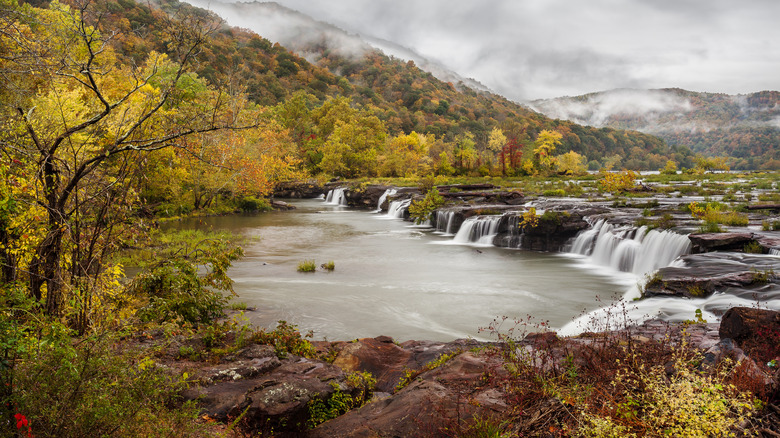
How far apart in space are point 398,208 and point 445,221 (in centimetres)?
770

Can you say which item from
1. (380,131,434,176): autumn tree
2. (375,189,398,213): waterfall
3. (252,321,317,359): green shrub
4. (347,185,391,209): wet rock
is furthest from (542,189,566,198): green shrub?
(252,321,317,359): green shrub

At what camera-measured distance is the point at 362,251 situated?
18531mm

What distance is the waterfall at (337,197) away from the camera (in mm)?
39938

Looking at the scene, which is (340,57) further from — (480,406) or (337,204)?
(480,406)

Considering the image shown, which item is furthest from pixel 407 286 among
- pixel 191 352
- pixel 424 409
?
pixel 424 409

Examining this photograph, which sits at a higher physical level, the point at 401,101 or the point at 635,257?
the point at 401,101

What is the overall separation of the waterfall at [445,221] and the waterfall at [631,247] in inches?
284

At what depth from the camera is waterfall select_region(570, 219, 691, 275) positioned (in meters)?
13.2

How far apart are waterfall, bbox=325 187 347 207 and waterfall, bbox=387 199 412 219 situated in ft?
27.3

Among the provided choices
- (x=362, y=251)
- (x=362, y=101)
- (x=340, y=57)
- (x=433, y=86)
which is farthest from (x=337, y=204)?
(x=340, y=57)

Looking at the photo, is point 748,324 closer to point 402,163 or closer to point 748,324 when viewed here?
point 748,324

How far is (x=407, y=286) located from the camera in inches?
519

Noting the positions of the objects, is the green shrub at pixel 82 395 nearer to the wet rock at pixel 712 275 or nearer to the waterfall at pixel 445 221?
the wet rock at pixel 712 275

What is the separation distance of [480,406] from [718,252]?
11554mm
